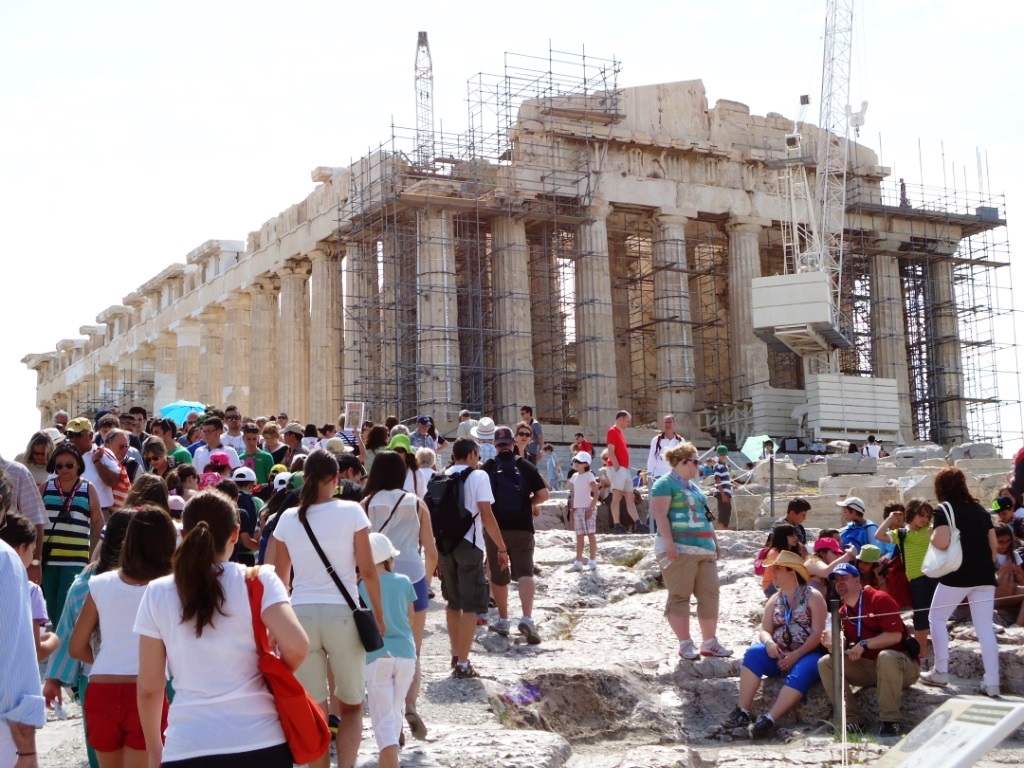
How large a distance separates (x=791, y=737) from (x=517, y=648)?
2.64 meters

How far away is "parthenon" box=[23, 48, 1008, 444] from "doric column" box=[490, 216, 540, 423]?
2.1 inches

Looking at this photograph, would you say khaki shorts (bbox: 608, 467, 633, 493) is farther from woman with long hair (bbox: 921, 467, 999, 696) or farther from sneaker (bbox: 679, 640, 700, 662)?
woman with long hair (bbox: 921, 467, 999, 696)

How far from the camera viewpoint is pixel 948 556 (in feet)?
33.6

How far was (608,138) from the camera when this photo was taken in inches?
1422

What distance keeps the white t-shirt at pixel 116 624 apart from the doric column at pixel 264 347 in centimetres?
3473

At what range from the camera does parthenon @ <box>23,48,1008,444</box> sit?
34.9 metres

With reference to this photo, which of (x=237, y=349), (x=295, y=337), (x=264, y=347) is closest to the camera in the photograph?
(x=295, y=337)

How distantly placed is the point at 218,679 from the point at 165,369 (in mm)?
45296

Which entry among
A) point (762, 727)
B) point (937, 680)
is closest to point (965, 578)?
point (937, 680)

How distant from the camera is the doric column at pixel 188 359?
47312 mm

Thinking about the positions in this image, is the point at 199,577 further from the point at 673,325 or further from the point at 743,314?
A: the point at 743,314

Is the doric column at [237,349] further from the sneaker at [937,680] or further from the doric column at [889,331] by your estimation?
the sneaker at [937,680]

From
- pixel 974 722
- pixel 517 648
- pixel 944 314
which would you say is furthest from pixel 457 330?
pixel 974 722

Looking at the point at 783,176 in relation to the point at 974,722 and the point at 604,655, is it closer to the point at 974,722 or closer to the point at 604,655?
the point at 604,655
